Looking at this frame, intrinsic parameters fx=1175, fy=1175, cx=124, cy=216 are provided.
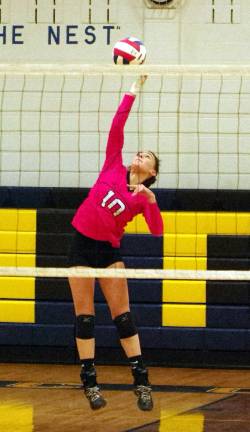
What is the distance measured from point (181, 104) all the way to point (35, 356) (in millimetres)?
2558

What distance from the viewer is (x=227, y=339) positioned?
998 centimetres

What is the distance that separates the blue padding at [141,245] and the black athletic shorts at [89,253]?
2.74 meters

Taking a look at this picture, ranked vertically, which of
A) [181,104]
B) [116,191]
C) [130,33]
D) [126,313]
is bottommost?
[126,313]

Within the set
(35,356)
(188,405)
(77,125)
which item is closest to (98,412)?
(188,405)

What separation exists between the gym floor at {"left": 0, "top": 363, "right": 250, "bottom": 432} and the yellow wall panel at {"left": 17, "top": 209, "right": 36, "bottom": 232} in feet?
3.91

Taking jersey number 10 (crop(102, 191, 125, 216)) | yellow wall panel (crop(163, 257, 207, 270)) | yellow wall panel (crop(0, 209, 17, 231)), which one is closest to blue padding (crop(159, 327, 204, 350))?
yellow wall panel (crop(163, 257, 207, 270))

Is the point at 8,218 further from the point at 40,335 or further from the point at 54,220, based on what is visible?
the point at 40,335

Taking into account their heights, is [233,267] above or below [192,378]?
above

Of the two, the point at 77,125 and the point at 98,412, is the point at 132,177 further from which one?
the point at 77,125

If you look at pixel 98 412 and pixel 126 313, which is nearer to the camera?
pixel 126 313

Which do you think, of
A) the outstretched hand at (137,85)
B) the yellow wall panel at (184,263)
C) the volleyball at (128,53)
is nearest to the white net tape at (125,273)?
the outstretched hand at (137,85)

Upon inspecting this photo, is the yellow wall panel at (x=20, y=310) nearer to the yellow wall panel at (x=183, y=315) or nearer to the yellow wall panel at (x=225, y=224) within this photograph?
the yellow wall panel at (x=183, y=315)

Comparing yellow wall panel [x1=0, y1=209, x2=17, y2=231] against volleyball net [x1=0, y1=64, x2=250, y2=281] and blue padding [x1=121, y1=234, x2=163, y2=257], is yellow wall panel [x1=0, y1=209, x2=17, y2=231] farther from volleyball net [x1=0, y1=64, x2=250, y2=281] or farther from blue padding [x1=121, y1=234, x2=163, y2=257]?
blue padding [x1=121, y1=234, x2=163, y2=257]

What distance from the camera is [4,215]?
10.1m
